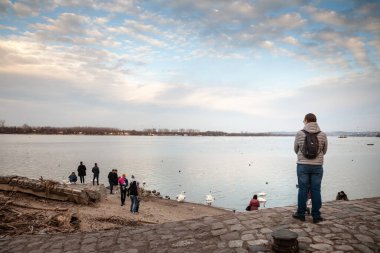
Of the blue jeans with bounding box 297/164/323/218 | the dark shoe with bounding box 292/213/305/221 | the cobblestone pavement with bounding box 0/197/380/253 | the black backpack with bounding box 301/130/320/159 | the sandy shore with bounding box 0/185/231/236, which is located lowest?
the sandy shore with bounding box 0/185/231/236

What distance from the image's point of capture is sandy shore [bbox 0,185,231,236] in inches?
393

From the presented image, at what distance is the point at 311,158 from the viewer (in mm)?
6023

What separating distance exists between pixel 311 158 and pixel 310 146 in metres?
0.28

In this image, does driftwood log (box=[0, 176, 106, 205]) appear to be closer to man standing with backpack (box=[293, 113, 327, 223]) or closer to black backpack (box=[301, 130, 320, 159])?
man standing with backpack (box=[293, 113, 327, 223])

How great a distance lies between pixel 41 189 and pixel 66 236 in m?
9.11

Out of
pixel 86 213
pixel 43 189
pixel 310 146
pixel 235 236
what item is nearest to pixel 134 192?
pixel 86 213

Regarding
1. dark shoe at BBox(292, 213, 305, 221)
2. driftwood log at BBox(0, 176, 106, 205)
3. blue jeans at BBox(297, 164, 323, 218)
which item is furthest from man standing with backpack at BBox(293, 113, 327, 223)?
driftwood log at BBox(0, 176, 106, 205)

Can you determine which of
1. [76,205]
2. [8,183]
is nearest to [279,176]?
[76,205]

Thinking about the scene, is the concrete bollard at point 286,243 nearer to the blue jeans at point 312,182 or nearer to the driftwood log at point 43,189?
the blue jeans at point 312,182

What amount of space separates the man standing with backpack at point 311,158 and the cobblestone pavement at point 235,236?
2.20ft

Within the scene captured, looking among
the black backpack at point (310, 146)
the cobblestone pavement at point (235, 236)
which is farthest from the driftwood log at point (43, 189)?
the black backpack at point (310, 146)

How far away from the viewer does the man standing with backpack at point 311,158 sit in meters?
5.98

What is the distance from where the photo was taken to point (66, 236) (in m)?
7.12

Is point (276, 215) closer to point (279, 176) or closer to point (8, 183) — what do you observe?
point (8, 183)
